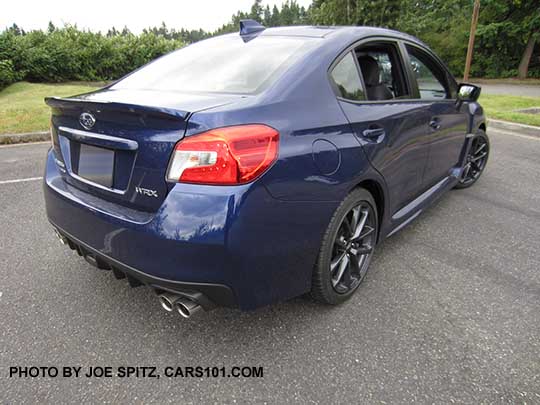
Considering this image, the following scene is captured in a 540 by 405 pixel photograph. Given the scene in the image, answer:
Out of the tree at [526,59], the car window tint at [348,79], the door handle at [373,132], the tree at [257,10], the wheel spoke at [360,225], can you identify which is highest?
the tree at [257,10]

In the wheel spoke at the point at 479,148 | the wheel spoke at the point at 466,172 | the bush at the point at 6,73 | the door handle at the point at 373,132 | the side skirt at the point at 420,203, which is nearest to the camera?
the door handle at the point at 373,132

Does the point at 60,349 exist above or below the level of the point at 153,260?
below

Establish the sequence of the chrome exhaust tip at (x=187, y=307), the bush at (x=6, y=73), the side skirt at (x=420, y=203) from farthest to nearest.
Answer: the bush at (x=6, y=73)
the side skirt at (x=420, y=203)
the chrome exhaust tip at (x=187, y=307)

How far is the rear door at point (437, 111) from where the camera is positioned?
9.16 ft

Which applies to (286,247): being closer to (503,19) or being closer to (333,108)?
(333,108)

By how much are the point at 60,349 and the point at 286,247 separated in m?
1.27

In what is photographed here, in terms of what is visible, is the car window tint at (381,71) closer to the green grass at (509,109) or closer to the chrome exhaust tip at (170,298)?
the chrome exhaust tip at (170,298)

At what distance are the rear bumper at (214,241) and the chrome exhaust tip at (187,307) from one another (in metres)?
0.09

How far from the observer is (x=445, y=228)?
324 cm

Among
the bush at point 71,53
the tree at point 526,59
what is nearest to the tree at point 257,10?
the tree at point 526,59

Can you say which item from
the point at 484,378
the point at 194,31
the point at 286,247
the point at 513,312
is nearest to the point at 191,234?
the point at 286,247

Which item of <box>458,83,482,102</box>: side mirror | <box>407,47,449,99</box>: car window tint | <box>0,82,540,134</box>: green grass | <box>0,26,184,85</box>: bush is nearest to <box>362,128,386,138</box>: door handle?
<box>407,47,449,99</box>: car window tint

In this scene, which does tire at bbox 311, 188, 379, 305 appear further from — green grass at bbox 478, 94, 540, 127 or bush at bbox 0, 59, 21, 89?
bush at bbox 0, 59, 21, 89

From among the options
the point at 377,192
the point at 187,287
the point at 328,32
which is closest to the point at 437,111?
the point at 377,192
